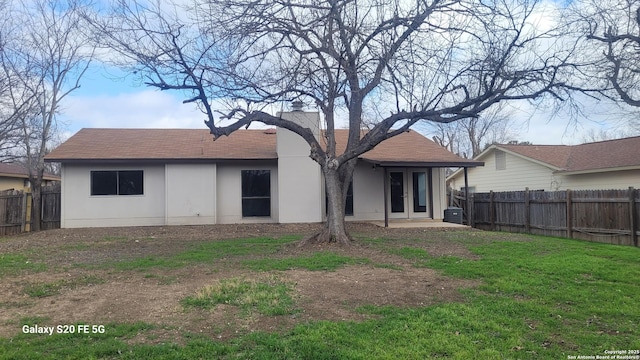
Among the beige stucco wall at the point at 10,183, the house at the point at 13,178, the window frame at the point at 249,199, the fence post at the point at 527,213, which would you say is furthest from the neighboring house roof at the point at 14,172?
the fence post at the point at 527,213

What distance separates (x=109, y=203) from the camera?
16.4 meters

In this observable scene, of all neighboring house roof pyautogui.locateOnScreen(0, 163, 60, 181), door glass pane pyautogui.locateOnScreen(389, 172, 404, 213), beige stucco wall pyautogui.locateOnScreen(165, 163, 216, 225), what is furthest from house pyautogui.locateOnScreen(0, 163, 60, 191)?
door glass pane pyautogui.locateOnScreen(389, 172, 404, 213)

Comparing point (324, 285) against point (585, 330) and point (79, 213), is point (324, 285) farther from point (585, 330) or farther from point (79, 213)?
point (79, 213)

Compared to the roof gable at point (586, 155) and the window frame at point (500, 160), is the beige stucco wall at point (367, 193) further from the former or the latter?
the window frame at point (500, 160)

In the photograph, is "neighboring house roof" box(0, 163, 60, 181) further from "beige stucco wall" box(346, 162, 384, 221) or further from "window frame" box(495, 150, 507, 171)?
"window frame" box(495, 150, 507, 171)

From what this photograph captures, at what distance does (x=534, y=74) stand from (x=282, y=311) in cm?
790

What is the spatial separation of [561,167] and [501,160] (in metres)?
3.79

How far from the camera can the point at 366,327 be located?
15.9ft

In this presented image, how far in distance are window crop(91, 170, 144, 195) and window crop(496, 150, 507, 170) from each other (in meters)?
17.8

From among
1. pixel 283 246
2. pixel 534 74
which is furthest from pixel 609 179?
pixel 283 246

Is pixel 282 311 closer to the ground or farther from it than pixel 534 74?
closer to the ground

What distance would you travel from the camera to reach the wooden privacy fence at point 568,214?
1281 centimetres

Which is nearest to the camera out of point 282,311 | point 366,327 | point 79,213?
point 366,327

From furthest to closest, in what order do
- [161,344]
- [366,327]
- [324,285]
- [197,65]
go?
1. [197,65]
2. [324,285]
3. [366,327]
4. [161,344]
